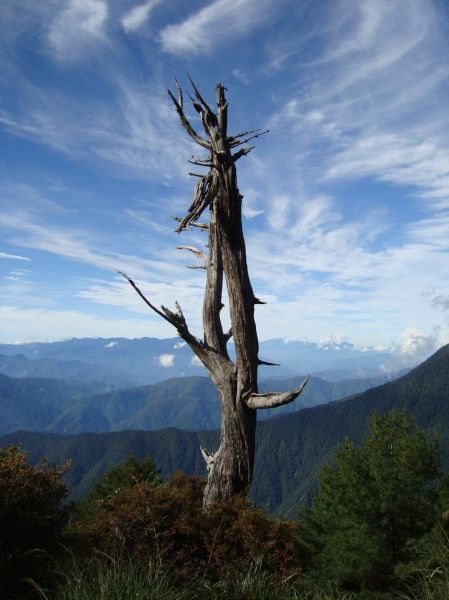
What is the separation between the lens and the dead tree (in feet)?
24.7

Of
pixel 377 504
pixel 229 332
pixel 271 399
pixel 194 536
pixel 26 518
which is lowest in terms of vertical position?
pixel 377 504

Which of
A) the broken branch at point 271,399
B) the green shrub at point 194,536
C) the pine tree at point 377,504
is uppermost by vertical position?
the broken branch at point 271,399

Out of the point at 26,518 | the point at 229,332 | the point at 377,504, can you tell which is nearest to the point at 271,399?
the point at 229,332

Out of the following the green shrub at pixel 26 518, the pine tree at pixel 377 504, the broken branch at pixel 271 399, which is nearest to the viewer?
the green shrub at pixel 26 518

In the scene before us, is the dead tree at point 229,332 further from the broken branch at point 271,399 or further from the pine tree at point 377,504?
the pine tree at point 377,504

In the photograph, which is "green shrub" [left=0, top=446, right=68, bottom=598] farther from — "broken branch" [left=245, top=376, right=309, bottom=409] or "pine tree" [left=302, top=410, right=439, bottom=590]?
"pine tree" [left=302, top=410, right=439, bottom=590]

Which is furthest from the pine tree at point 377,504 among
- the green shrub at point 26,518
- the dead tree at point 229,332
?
the green shrub at point 26,518

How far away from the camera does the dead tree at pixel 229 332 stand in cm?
754

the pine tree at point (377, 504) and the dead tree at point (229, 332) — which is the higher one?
the dead tree at point (229, 332)

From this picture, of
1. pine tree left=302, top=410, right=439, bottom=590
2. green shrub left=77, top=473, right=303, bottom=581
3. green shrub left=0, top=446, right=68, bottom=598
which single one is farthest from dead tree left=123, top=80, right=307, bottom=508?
pine tree left=302, top=410, right=439, bottom=590

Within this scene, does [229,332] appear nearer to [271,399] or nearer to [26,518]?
[271,399]

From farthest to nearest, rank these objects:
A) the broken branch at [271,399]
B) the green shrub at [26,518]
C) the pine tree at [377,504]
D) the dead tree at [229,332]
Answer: the pine tree at [377,504], the dead tree at [229,332], the broken branch at [271,399], the green shrub at [26,518]

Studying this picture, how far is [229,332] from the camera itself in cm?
868

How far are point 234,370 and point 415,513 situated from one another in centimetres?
2491
